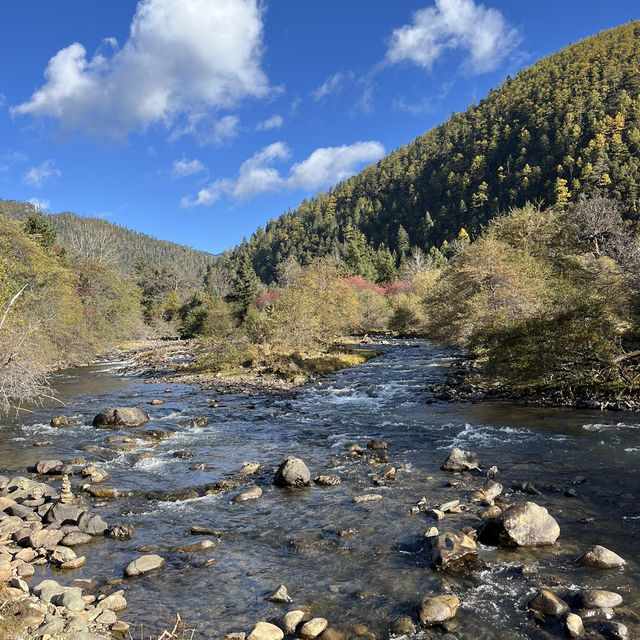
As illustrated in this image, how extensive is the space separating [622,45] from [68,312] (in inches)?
6632

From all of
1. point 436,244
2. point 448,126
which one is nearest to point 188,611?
point 436,244

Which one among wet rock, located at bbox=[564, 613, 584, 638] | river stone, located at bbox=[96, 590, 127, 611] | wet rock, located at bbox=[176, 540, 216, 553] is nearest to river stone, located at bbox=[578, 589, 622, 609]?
wet rock, located at bbox=[564, 613, 584, 638]

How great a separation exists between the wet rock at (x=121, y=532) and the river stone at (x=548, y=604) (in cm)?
733

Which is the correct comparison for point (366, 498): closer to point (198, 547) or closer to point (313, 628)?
point (198, 547)

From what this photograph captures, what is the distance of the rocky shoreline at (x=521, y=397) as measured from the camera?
55.6 feet

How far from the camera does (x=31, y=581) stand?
727 centimetres

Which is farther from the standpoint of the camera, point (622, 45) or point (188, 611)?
point (622, 45)

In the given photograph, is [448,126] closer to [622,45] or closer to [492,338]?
[622,45]

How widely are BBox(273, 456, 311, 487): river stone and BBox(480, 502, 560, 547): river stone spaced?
4688 millimetres

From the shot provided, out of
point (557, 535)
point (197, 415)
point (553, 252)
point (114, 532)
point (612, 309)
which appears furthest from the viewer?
point (553, 252)

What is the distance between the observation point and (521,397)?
1970 cm

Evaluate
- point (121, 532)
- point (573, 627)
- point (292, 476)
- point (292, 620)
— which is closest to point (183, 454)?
point (292, 476)

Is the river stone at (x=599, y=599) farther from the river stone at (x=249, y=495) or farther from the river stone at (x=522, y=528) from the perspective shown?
the river stone at (x=249, y=495)

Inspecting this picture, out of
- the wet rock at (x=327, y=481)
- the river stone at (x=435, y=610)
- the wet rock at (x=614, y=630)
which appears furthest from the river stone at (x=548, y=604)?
the wet rock at (x=327, y=481)
